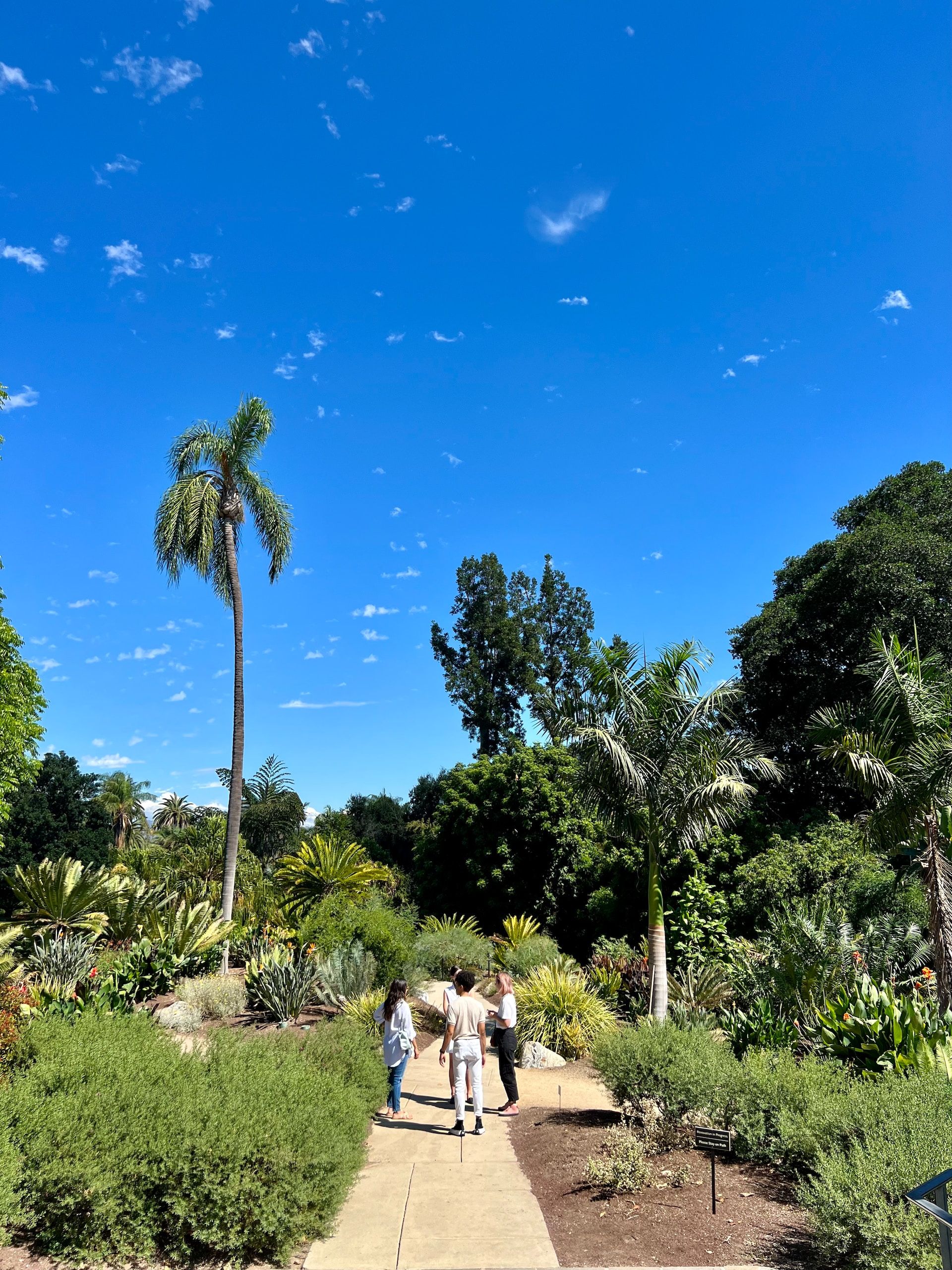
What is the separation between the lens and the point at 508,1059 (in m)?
8.59

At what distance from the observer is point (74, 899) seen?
1355cm

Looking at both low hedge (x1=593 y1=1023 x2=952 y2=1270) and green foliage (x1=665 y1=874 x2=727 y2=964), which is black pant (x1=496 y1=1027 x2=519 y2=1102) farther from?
green foliage (x1=665 y1=874 x2=727 y2=964)

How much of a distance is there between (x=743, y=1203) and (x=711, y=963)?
9.19 metres

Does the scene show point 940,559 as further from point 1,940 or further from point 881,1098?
point 1,940

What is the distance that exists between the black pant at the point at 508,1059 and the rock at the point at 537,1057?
249 centimetres

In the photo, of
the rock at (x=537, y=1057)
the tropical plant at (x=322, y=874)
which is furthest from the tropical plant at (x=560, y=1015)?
the tropical plant at (x=322, y=874)

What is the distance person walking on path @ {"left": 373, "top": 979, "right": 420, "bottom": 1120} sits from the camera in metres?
7.91

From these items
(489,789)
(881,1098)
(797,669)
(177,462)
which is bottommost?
(881,1098)

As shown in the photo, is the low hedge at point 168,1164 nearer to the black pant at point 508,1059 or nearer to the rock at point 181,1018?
the black pant at point 508,1059

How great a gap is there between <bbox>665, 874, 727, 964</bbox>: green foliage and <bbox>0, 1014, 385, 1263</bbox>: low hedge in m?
12.0

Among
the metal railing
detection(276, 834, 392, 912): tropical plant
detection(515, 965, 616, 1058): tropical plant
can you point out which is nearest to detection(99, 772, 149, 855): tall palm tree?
detection(276, 834, 392, 912): tropical plant

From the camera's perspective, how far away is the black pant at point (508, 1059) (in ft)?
28.0

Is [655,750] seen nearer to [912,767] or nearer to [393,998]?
[912,767]

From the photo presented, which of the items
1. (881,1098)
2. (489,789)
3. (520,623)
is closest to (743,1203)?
(881,1098)
